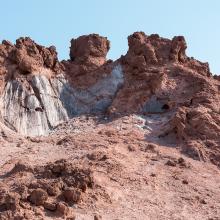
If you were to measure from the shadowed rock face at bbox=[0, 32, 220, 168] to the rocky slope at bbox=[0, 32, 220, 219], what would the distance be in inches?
2.1

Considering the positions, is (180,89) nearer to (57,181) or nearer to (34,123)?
(34,123)

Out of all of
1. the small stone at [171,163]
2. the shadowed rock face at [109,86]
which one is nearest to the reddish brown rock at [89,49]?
the shadowed rock face at [109,86]

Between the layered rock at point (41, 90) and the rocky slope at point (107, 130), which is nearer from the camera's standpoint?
the rocky slope at point (107, 130)

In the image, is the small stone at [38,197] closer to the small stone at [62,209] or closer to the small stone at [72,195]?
the small stone at [62,209]

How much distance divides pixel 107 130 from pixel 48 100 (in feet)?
15.0

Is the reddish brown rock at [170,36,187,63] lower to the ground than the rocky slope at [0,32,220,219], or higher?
higher

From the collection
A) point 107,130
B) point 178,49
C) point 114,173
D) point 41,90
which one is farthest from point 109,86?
point 114,173

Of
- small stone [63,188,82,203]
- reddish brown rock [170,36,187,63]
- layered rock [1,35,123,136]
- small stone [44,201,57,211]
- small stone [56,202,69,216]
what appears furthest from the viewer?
reddish brown rock [170,36,187,63]

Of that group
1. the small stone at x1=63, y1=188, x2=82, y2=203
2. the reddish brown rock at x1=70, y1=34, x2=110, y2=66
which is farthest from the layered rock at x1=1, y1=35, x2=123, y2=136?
the small stone at x1=63, y1=188, x2=82, y2=203

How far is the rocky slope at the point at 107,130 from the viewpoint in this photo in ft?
50.4

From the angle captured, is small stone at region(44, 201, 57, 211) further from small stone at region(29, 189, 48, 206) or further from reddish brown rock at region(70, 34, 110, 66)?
reddish brown rock at region(70, 34, 110, 66)

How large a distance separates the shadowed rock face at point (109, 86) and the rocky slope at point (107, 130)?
0.05m

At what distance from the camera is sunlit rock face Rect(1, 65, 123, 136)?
2525 centimetres

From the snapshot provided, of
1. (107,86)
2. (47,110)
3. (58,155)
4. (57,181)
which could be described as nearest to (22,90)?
(47,110)
